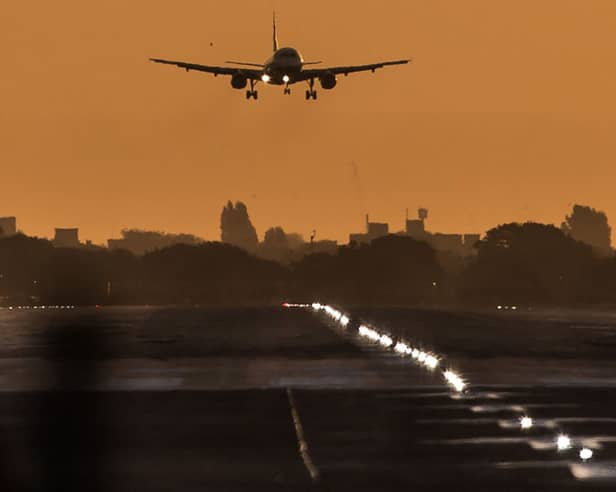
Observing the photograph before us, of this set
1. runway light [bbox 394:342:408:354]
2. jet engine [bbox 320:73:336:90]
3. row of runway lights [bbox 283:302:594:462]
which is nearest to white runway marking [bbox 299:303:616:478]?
row of runway lights [bbox 283:302:594:462]

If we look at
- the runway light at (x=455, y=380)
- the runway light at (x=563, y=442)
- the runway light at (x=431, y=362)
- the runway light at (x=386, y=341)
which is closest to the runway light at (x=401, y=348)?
the runway light at (x=386, y=341)

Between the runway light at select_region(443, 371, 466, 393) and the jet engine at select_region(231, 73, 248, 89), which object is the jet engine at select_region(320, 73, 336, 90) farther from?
the runway light at select_region(443, 371, 466, 393)

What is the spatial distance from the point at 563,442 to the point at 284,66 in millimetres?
71845

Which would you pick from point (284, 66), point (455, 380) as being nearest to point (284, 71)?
point (284, 66)

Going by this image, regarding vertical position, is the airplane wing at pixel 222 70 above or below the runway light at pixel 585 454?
above

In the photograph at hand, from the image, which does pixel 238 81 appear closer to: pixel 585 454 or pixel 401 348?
pixel 401 348

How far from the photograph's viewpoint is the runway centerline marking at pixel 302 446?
1371 inches

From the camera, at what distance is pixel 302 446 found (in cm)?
4047

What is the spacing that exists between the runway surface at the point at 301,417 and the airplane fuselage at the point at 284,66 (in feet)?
58.3

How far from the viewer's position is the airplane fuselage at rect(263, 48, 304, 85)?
111m

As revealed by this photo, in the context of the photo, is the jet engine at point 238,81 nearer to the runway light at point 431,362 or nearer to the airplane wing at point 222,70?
the airplane wing at point 222,70

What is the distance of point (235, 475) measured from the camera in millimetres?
34438

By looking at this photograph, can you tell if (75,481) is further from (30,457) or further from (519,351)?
(519,351)

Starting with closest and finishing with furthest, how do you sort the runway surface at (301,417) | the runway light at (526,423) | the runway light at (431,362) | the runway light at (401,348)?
the runway surface at (301,417), the runway light at (526,423), the runway light at (431,362), the runway light at (401,348)
